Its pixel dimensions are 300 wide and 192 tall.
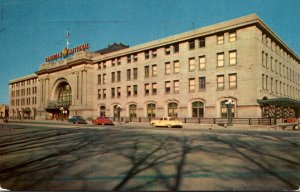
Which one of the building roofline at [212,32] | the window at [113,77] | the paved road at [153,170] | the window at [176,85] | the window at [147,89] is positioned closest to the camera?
the paved road at [153,170]

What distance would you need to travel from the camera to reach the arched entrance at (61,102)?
6531 centimetres

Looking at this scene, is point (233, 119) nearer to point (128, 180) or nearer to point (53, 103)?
point (128, 180)

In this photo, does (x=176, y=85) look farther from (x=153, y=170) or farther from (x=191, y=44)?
(x=153, y=170)

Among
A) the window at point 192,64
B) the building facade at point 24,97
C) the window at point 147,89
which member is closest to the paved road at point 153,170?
the window at point 192,64

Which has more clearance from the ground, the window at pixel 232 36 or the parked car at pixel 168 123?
A: the window at pixel 232 36

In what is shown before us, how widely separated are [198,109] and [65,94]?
1606 inches

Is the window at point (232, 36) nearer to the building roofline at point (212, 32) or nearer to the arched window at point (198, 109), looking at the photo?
the building roofline at point (212, 32)

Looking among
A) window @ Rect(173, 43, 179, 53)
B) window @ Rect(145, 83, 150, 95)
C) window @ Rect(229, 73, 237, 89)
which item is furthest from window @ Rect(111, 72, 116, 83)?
window @ Rect(229, 73, 237, 89)

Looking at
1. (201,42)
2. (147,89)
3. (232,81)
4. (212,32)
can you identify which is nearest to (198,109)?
(232,81)

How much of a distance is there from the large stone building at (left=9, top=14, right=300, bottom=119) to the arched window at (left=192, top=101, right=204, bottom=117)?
156 mm

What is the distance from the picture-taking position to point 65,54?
66750mm

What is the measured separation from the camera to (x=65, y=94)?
225 ft

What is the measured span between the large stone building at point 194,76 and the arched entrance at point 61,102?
606 millimetres

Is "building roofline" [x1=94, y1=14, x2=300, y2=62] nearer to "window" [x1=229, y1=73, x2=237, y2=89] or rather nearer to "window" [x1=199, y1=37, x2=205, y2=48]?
"window" [x1=199, y1=37, x2=205, y2=48]
